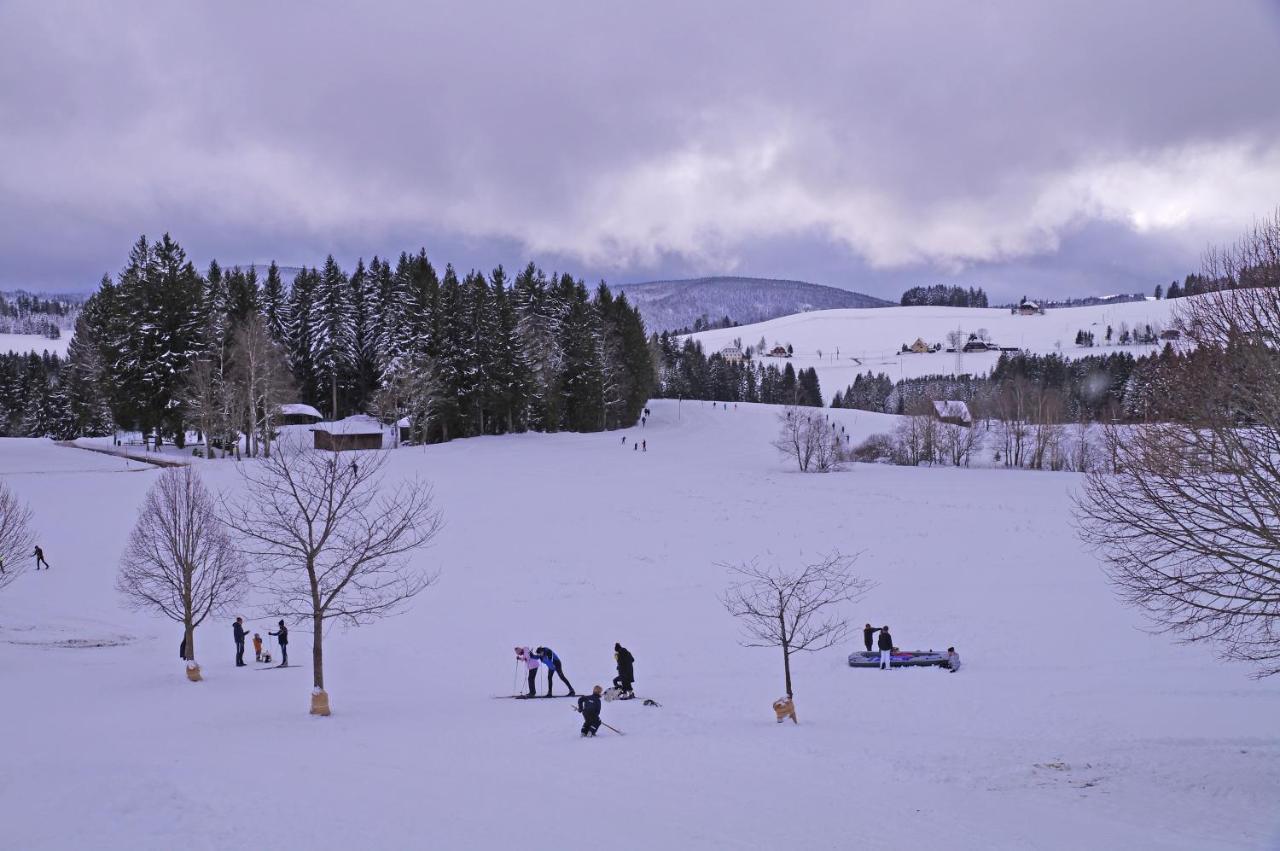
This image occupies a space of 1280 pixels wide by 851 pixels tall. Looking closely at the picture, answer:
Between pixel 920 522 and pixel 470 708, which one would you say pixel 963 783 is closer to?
pixel 470 708

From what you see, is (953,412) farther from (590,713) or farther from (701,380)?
(590,713)

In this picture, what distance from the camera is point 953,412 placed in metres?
82.9

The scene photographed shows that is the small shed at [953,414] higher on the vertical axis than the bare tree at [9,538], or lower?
higher

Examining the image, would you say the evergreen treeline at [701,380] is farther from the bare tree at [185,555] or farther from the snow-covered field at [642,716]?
the bare tree at [185,555]

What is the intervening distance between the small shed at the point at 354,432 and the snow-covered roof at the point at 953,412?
52.1 m

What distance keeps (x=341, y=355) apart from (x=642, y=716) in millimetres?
60042

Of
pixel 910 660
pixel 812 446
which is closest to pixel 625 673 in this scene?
pixel 910 660

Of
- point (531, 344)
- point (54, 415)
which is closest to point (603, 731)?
point (531, 344)

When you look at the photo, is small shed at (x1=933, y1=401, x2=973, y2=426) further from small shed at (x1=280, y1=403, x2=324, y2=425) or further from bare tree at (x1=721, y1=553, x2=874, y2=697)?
small shed at (x1=280, y1=403, x2=324, y2=425)

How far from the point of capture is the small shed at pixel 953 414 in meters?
74.3

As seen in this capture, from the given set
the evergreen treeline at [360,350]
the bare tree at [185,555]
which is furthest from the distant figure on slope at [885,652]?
the evergreen treeline at [360,350]

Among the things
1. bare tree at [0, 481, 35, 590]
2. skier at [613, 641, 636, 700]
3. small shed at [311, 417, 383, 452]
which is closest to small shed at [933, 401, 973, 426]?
small shed at [311, 417, 383, 452]

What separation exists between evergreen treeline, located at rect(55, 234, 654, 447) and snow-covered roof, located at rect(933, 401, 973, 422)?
103ft

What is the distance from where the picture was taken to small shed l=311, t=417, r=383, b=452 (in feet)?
187
